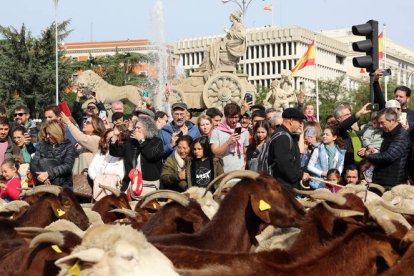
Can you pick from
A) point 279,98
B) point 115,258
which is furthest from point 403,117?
point 279,98

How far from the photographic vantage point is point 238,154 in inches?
504

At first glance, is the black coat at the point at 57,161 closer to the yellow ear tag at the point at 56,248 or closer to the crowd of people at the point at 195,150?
the crowd of people at the point at 195,150

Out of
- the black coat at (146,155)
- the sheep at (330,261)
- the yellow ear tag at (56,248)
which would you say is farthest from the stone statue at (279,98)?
the yellow ear tag at (56,248)

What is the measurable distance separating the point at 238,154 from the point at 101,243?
753 cm

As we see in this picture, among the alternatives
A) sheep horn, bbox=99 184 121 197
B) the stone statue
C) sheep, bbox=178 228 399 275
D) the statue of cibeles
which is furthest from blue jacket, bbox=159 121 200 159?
the statue of cibeles

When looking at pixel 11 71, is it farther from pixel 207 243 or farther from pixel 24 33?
pixel 207 243

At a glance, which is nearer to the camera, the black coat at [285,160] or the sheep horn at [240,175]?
the sheep horn at [240,175]

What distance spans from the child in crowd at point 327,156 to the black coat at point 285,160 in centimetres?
283

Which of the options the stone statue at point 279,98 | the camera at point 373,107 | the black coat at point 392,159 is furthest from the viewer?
the stone statue at point 279,98

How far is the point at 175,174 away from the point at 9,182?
2582 mm

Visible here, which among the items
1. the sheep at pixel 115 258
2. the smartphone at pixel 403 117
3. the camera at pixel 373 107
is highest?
the camera at pixel 373 107

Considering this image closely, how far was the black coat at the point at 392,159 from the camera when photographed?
1170cm

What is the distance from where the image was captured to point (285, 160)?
10688 mm

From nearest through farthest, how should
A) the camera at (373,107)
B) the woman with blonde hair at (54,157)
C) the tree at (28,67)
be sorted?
the woman with blonde hair at (54,157)
the camera at (373,107)
the tree at (28,67)
